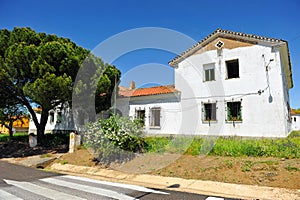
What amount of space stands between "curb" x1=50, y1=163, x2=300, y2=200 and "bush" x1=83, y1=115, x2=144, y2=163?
1124mm

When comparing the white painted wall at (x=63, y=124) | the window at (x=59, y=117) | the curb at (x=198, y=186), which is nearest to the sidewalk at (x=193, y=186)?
the curb at (x=198, y=186)

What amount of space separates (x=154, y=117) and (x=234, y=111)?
5965 mm

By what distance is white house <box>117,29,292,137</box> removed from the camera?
12.7 meters

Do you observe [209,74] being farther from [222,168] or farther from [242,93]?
[222,168]

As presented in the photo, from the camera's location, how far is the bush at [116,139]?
10.4 metres

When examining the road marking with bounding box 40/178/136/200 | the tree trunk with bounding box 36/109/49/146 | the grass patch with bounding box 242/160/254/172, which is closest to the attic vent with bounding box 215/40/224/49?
the grass patch with bounding box 242/160/254/172

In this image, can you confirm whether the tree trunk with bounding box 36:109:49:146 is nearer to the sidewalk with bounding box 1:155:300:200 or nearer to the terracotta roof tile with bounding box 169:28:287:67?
the sidewalk with bounding box 1:155:300:200

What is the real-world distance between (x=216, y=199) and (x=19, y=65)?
1360cm

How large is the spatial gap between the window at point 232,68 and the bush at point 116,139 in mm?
7822

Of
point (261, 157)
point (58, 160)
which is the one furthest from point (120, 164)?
point (261, 157)

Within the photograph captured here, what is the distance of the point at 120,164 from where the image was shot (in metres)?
10.1

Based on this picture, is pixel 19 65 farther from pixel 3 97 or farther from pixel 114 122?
pixel 114 122

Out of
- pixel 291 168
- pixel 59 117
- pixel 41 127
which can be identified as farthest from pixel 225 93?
pixel 59 117

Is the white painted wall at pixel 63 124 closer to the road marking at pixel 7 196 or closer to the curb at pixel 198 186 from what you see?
the curb at pixel 198 186
